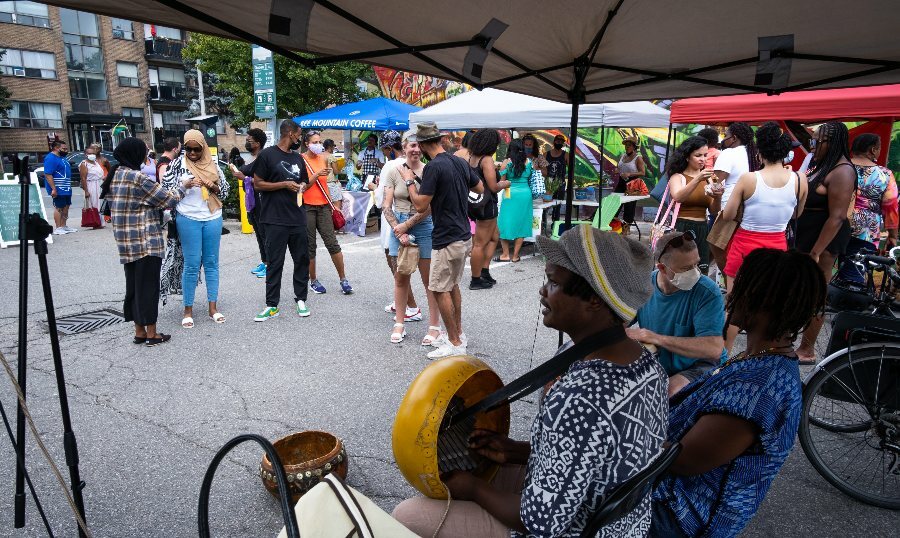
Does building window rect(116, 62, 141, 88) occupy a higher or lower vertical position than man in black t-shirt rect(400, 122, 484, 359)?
higher

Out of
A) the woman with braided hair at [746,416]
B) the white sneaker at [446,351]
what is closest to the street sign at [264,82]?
the white sneaker at [446,351]

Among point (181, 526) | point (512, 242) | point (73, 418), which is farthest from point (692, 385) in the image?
point (512, 242)

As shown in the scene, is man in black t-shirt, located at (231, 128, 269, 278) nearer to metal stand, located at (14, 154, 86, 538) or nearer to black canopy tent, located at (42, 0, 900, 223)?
black canopy tent, located at (42, 0, 900, 223)

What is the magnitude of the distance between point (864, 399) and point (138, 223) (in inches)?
218

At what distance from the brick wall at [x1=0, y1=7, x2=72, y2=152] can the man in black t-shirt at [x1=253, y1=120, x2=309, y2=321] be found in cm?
4040

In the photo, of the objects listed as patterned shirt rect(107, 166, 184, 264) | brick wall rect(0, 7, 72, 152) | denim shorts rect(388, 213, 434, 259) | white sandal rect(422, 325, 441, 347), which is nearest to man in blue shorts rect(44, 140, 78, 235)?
patterned shirt rect(107, 166, 184, 264)

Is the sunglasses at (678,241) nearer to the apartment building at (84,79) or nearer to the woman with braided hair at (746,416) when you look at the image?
the woman with braided hair at (746,416)

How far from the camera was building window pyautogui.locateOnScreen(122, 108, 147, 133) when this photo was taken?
41844mm

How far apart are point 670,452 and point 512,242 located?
8650mm

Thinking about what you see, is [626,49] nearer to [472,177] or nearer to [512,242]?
[472,177]

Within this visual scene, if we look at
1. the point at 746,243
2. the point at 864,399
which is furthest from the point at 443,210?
the point at 864,399

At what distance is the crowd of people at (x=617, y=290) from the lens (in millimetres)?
1497

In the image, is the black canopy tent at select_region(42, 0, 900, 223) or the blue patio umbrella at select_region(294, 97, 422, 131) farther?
the blue patio umbrella at select_region(294, 97, 422, 131)

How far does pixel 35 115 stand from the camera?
125ft
